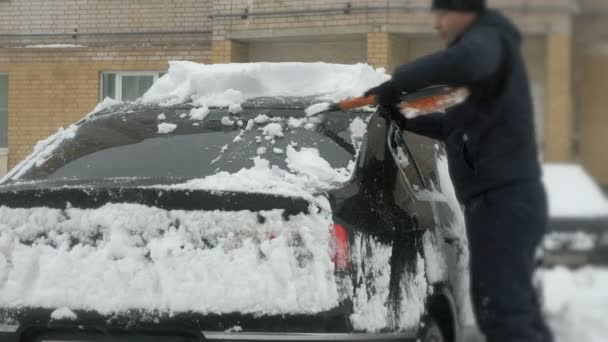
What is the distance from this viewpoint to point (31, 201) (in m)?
3.50

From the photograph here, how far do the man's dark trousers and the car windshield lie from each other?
0.70m

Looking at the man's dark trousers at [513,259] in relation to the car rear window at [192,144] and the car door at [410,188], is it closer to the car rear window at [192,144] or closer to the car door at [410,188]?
the car door at [410,188]

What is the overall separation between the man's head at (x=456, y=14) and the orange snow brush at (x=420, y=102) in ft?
0.67

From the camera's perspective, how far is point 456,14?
3357mm

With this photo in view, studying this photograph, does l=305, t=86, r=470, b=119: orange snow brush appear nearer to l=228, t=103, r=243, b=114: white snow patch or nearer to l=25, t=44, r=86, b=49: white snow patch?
l=228, t=103, r=243, b=114: white snow patch

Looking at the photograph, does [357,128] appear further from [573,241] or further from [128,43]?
[128,43]

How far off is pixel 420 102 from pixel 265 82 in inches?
44.4

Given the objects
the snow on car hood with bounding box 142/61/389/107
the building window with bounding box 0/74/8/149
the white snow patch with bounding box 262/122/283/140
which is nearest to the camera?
the white snow patch with bounding box 262/122/283/140

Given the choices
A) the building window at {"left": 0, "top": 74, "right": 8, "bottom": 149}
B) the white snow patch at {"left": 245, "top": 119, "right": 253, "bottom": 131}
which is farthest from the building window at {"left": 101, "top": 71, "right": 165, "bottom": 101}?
the white snow patch at {"left": 245, "top": 119, "right": 253, "bottom": 131}

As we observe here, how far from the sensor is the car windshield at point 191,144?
148 inches

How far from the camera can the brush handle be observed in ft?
12.1

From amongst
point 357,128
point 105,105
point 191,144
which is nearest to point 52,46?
point 105,105

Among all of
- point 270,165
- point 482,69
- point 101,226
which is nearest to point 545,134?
point 482,69

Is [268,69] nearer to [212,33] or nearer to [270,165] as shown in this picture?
[270,165]
